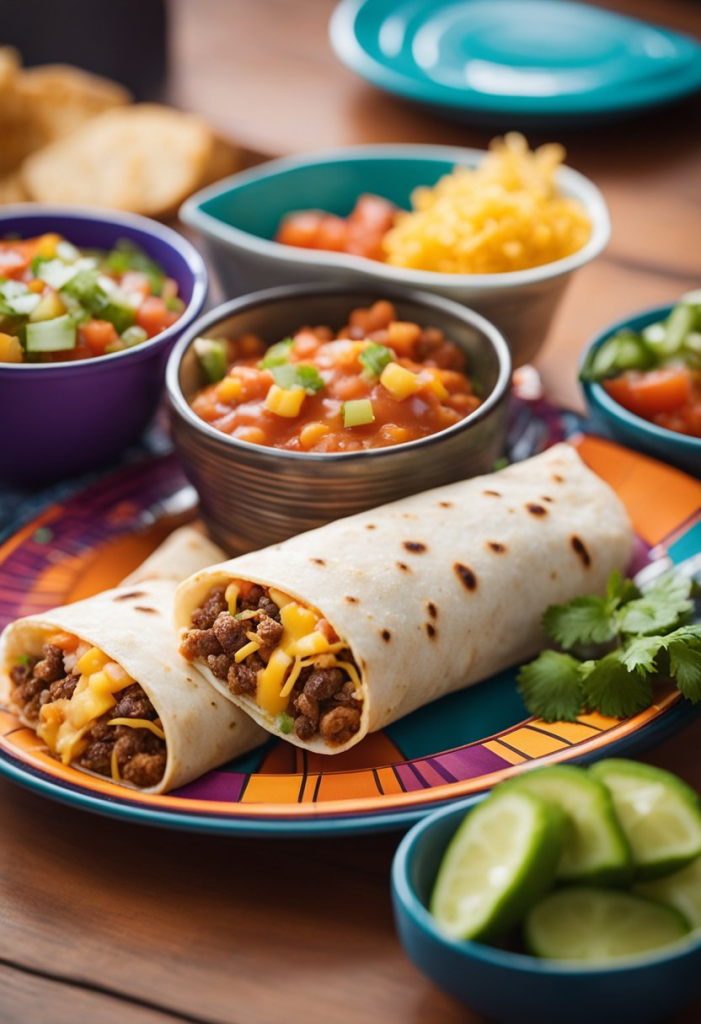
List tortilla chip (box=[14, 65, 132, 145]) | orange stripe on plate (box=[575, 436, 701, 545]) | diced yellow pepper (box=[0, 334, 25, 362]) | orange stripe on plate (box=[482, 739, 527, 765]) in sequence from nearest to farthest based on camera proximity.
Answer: orange stripe on plate (box=[482, 739, 527, 765])
orange stripe on plate (box=[575, 436, 701, 545])
diced yellow pepper (box=[0, 334, 25, 362])
tortilla chip (box=[14, 65, 132, 145])

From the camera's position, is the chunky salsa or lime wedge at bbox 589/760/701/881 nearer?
lime wedge at bbox 589/760/701/881

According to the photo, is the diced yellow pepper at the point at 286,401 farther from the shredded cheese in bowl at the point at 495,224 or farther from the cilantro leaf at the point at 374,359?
the shredded cheese in bowl at the point at 495,224

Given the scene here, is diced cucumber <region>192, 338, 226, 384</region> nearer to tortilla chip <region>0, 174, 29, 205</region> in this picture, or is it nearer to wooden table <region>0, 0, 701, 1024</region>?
wooden table <region>0, 0, 701, 1024</region>

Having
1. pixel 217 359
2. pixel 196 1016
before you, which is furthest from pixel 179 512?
pixel 196 1016

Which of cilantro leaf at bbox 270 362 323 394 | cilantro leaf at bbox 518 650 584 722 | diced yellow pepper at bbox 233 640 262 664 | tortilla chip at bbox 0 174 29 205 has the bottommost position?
tortilla chip at bbox 0 174 29 205

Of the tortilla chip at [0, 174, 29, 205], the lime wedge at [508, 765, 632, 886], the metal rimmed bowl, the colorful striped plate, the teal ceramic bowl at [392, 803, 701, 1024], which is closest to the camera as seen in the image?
the teal ceramic bowl at [392, 803, 701, 1024]

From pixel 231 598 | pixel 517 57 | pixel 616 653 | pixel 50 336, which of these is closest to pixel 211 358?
pixel 50 336

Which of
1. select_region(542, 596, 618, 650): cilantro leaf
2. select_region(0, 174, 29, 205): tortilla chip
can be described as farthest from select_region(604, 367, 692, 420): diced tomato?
select_region(0, 174, 29, 205): tortilla chip
